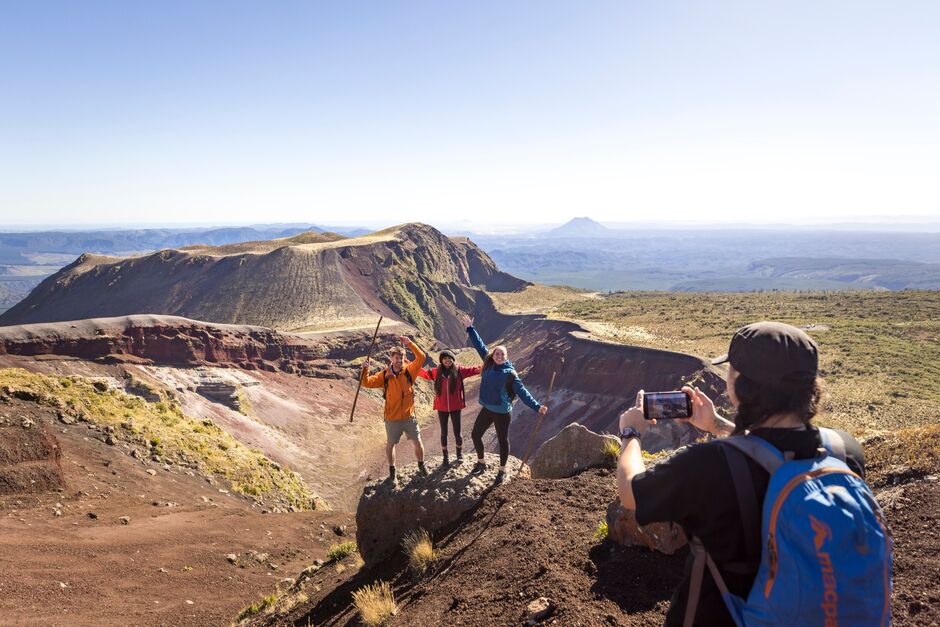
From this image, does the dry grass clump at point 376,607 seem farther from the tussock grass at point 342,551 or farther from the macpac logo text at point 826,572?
the macpac logo text at point 826,572

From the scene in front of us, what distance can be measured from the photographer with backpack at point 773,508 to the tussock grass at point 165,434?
21.8m

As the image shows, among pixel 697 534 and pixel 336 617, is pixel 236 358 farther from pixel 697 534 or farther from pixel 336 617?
pixel 697 534

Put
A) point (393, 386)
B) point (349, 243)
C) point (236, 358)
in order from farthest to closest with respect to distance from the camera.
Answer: point (349, 243) < point (236, 358) < point (393, 386)

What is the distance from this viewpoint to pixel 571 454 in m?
9.84

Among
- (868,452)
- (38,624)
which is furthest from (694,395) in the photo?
(38,624)

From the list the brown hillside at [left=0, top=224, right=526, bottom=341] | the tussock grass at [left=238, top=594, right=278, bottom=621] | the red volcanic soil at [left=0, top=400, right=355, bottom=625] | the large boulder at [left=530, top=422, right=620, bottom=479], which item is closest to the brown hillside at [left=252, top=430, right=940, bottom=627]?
the large boulder at [left=530, top=422, right=620, bottom=479]

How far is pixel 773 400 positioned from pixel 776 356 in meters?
0.21

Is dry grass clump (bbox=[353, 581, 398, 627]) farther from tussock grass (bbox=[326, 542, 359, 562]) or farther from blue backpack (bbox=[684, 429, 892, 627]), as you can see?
blue backpack (bbox=[684, 429, 892, 627])

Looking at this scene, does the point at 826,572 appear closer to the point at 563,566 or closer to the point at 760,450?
the point at 760,450

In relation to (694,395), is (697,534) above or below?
below

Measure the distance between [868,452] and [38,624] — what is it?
14.1 m

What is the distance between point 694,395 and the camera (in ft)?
10.8

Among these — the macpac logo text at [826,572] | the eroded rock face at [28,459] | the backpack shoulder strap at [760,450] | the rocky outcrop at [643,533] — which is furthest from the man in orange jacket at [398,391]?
the eroded rock face at [28,459]

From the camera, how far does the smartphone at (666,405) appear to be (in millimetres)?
3223
